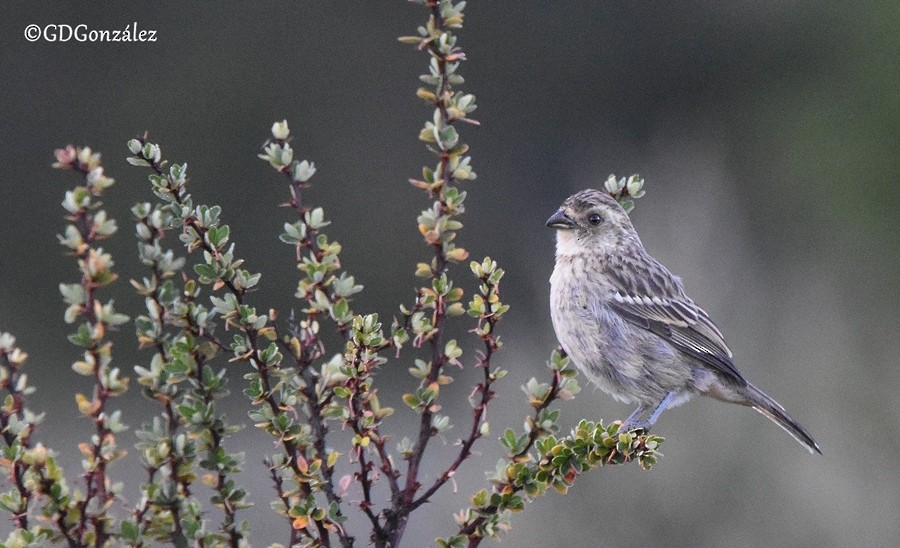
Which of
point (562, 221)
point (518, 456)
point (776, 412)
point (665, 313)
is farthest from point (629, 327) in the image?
point (518, 456)

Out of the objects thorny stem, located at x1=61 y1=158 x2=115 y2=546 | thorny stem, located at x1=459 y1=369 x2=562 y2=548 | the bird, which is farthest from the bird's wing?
thorny stem, located at x1=61 y1=158 x2=115 y2=546

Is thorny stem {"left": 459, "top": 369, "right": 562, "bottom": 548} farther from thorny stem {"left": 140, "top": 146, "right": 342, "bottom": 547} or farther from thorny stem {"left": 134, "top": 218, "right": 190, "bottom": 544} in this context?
thorny stem {"left": 134, "top": 218, "right": 190, "bottom": 544}

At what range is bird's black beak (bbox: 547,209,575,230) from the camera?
5.10m

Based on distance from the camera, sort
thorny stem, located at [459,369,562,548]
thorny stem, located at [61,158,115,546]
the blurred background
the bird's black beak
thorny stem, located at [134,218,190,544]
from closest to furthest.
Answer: thorny stem, located at [61,158,115,546] < thorny stem, located at [134,218,190,544] < thorny stem, located at [459,369,562,548] < the bird's black beak < the blurred background

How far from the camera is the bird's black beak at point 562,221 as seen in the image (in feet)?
16.7

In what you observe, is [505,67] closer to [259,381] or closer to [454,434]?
[454,434]

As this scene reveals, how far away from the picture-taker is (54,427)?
38.8ft

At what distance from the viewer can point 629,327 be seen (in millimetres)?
4922

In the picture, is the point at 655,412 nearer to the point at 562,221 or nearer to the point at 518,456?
the point at 562,221

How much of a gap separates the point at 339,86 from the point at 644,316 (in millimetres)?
12911

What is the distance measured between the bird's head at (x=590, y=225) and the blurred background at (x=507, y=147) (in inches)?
135

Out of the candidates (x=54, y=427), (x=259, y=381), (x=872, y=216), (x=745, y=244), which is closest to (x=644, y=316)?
(x=259, y=381)

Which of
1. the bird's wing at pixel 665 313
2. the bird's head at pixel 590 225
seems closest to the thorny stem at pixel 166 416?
the bird's wing at pixel 665 313

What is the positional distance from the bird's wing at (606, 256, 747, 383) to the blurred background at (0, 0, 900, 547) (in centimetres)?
344
